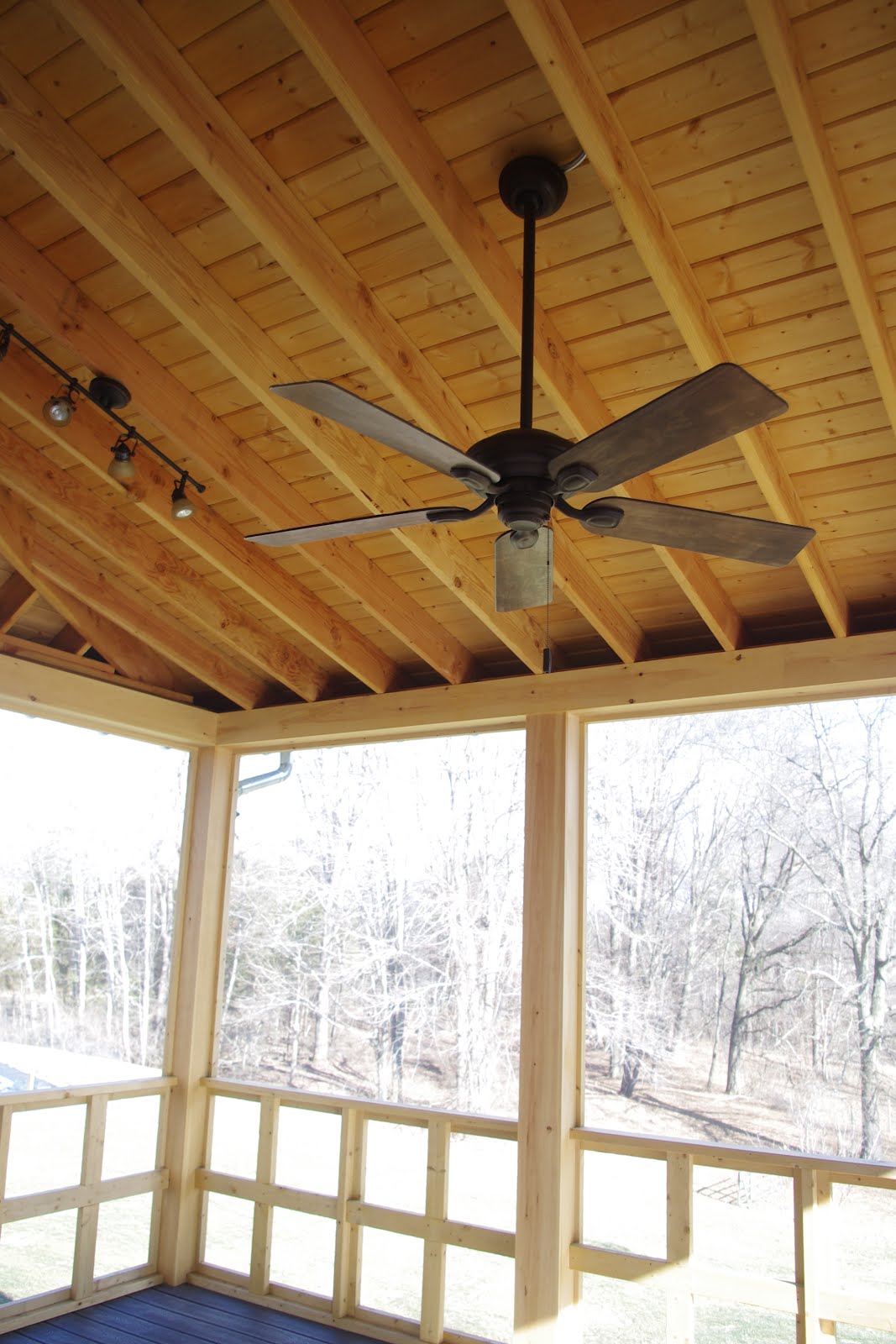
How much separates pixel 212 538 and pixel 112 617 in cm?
109

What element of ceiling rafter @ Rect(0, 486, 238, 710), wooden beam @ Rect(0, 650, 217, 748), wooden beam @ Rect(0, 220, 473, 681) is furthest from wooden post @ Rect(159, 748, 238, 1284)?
wooden beam @ Rect(0, 220, 473, 681)

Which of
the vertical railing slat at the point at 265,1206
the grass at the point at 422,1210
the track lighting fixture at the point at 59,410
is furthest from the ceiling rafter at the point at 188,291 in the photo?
the vertical railing slat at the point at 265,1206

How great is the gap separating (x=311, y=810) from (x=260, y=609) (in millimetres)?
1192

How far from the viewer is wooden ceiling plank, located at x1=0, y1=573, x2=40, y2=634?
5.04 metres

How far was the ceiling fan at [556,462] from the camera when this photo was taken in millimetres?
1943

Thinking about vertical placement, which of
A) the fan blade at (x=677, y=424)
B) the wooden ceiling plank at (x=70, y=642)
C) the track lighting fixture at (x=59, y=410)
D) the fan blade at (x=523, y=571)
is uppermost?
the track lighting fixture at (x=59, y=410)

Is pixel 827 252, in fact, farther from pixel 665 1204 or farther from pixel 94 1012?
pixel 94 1012

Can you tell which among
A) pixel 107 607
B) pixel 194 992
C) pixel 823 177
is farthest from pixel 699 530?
pixel 194 992

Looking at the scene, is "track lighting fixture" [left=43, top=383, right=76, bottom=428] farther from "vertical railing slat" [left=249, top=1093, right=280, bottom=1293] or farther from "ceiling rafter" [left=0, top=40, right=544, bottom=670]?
"vertical railing slat" [left=249, top=1093, right=280, bottom=1293]

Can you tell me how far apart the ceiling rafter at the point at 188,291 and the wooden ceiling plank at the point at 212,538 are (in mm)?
914

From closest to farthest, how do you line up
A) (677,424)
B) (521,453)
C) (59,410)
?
(677,424) < (521,453) < (59,410)

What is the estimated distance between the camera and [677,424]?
1992 millimetres

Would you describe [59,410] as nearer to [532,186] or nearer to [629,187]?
[532,186]

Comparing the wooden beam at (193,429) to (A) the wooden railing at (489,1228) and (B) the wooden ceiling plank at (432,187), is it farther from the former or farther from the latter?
(A) the wooden railing at (489,1228)
